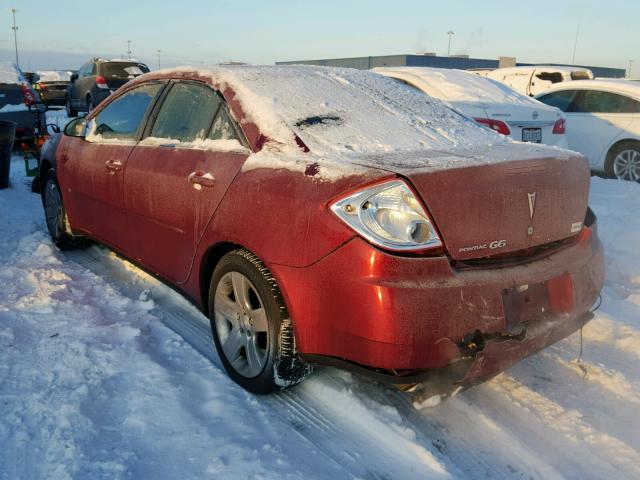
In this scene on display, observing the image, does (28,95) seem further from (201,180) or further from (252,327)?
(252,327)

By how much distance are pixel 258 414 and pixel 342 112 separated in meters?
1.61

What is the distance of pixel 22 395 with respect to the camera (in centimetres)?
268

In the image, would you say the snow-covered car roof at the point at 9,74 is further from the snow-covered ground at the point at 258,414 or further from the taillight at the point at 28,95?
the snow-covered ground at the point at 258,414

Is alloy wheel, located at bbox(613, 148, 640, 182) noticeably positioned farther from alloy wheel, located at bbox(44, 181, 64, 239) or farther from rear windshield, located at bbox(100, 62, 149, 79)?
rear windshield, located at bbox(100, 62, 149, 79)

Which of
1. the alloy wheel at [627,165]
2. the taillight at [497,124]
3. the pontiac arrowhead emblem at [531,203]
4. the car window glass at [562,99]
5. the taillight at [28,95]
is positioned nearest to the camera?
the pontiac arrowhead emblem at [531,203]

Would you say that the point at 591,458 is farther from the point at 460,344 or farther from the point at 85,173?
the point at 85,173

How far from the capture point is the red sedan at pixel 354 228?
7.14 feet

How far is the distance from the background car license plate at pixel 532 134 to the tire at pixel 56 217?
5278 millimetres

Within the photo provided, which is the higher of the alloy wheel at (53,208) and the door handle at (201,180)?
the door handle at (201,180)

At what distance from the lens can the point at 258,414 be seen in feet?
8.63

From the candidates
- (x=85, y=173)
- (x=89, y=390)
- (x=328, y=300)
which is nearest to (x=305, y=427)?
(x=328, y=300)

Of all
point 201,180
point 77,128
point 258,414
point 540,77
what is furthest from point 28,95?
point 540,77

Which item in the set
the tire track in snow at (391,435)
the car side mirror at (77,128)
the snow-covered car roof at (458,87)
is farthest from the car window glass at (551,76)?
the tire track in snow at (391,435)

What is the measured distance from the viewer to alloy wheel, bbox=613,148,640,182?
344 inches
